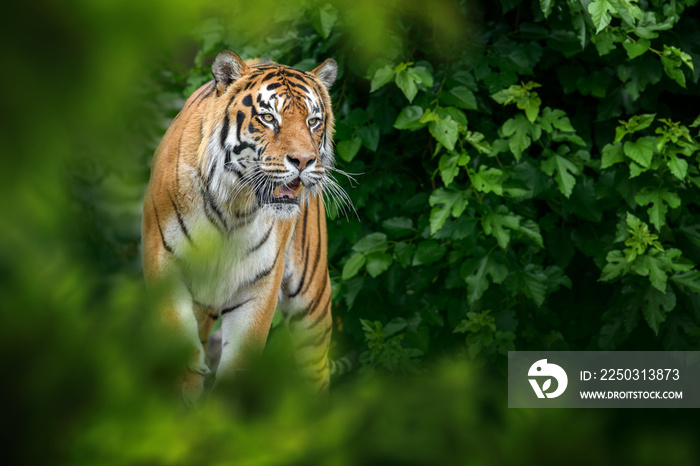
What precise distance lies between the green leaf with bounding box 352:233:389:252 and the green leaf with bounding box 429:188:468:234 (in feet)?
0.79

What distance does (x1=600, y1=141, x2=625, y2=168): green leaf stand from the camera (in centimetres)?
221

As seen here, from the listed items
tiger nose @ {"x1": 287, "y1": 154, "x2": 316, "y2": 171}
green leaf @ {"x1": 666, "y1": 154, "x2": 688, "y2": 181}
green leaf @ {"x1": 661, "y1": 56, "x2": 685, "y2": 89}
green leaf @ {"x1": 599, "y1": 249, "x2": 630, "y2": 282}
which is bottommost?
tiger nose @ {"x1": 287, "y1": 154, "x2": 316, "y2": 171}

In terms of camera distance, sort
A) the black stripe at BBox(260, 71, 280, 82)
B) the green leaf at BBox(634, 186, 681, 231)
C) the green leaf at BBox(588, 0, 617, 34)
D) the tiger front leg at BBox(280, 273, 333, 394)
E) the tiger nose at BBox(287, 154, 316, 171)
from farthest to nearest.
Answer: the green leaf at BBox(634, 186, 681, 231) < the tiger front leg at BBox(280, 273, 333, 394) < the green leaf at BBox(588, 0, 617, 34) < the black stripe at BBox(260, 71, 280, 82) < the tiger nose at BBox(287, 154, 316, 171)

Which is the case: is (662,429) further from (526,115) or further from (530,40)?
(530,40)

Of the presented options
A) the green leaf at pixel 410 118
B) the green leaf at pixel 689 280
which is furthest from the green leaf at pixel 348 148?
the green leaf at pixel 689 280

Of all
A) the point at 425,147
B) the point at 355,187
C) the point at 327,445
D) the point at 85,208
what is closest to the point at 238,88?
the point at 355,187

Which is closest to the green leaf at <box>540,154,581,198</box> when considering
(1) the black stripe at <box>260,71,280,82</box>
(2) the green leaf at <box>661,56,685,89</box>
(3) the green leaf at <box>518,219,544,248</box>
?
(3) the green leaf at <box>518,219,544,248</box>

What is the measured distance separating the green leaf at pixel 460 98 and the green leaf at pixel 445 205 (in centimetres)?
26

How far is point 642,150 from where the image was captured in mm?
2180

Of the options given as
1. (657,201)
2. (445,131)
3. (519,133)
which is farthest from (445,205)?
(657,201)

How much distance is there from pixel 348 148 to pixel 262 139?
724 mm

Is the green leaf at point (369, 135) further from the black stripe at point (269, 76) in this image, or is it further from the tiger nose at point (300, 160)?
the tiger nose at point (300, 160)

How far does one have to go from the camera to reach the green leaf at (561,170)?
2166 mm

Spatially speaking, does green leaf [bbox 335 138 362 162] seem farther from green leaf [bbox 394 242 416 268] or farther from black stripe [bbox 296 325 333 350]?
black stripe [bbox 296 325 333 350]
